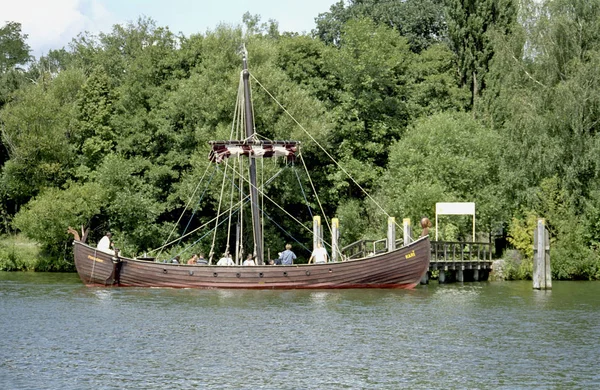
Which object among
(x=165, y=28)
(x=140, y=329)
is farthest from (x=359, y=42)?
(x=140, y=329)

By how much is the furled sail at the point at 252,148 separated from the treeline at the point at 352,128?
241 inches

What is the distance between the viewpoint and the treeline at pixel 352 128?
5375cm

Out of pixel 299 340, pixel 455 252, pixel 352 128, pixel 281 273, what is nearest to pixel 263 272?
pixel 281 273

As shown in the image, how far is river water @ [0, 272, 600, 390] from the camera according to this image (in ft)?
77.5

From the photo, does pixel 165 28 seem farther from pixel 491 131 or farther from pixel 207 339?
pixel 207 339

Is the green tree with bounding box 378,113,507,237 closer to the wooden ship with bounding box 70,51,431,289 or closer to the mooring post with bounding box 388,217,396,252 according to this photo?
the mooring post with bounding box 388,217,396,252

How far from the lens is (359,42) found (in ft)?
219

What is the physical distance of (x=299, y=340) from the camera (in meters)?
29.2

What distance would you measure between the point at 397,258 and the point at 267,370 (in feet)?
63.8

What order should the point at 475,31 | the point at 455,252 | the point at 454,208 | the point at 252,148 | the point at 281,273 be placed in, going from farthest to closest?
the point at 475,31 < the point at 455,252 < the point at 454,208 < the point at 252,148 < the point at 281,273

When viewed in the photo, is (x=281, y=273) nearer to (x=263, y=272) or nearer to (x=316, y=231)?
(x=263, y=272)

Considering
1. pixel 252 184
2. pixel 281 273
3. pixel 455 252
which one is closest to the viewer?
pixel 281 273

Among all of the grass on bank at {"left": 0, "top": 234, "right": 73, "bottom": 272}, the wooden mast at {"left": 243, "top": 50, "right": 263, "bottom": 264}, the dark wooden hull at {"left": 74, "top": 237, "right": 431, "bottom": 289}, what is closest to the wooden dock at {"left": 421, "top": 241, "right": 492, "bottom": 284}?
the dark wooden hull at {"left": 74, "top": 237, "right": 431, "bottom": 289}

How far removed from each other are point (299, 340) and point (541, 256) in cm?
1828
